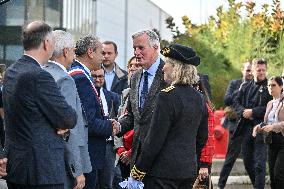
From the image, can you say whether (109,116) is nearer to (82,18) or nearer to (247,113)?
(247,113)

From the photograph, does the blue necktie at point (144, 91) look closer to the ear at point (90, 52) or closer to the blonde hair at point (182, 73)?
the ear at point (90, 52)

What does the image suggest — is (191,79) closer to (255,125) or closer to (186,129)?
(186,129)

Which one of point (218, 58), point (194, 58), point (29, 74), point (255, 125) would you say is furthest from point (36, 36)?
point (218, 58)

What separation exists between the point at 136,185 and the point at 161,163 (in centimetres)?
32

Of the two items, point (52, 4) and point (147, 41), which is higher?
point (52, 4)

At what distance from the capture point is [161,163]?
247 inches

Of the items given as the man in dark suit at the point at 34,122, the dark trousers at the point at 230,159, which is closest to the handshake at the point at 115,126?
the man in dark suit at the point at 34,122

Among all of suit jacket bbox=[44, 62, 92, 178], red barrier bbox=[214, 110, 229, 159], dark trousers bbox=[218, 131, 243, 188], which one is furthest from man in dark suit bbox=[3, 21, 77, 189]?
red barrier bbox=[214, 110, 229, 159]

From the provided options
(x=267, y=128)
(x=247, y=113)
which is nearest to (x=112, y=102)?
(x=267, y=128)

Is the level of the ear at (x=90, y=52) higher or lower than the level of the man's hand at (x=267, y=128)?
higher

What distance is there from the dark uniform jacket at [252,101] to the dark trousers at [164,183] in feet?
18.8

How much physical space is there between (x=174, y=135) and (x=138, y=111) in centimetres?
107

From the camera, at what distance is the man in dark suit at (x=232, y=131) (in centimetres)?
1245

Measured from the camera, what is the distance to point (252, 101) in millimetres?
12281
